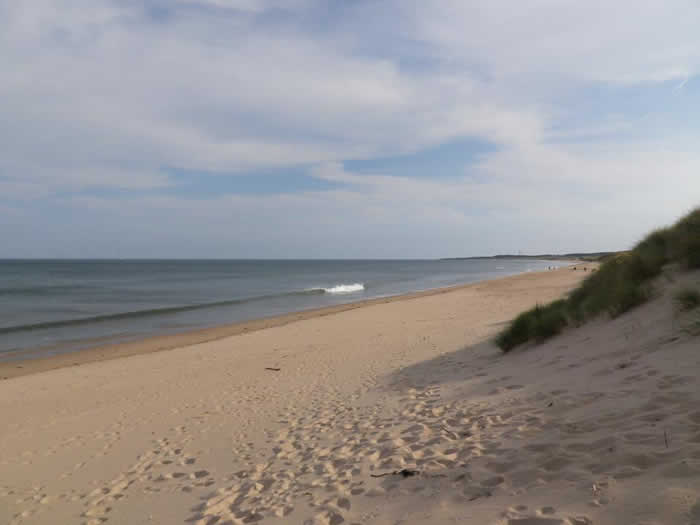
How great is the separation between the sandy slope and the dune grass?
43 centimetres

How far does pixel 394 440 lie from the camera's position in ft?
16.1

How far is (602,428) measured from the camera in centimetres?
381

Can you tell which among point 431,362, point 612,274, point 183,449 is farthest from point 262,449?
point 612,274

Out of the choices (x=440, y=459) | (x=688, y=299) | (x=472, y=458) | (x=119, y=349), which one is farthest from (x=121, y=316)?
(x=688, y=299)

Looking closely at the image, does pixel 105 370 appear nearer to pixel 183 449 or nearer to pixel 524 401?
pixel 183 449

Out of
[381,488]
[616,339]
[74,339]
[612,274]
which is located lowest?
[74,339]

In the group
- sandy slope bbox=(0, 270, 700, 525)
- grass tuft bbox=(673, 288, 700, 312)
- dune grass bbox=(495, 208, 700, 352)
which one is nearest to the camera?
sandy slope bbox=(0, 270, 700, 525)

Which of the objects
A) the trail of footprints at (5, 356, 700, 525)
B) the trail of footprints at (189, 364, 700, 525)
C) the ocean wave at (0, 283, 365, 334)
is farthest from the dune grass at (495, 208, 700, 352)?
the ocean wave at (0, 283, 365, 334)

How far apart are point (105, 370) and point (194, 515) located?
890 cm

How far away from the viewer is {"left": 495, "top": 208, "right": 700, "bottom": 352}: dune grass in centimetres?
753

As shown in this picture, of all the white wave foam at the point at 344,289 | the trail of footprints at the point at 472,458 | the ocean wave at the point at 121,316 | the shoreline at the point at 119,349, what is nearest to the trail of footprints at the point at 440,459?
the trail of footprints at the point at 472,458

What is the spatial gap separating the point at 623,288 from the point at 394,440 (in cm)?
517

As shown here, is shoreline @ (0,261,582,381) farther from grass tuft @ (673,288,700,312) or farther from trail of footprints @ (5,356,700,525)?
grass tuft @ (673,288,700,312)

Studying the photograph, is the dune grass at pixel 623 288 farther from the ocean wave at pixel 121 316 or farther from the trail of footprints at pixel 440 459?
the ocean wave at pixel 121 316
